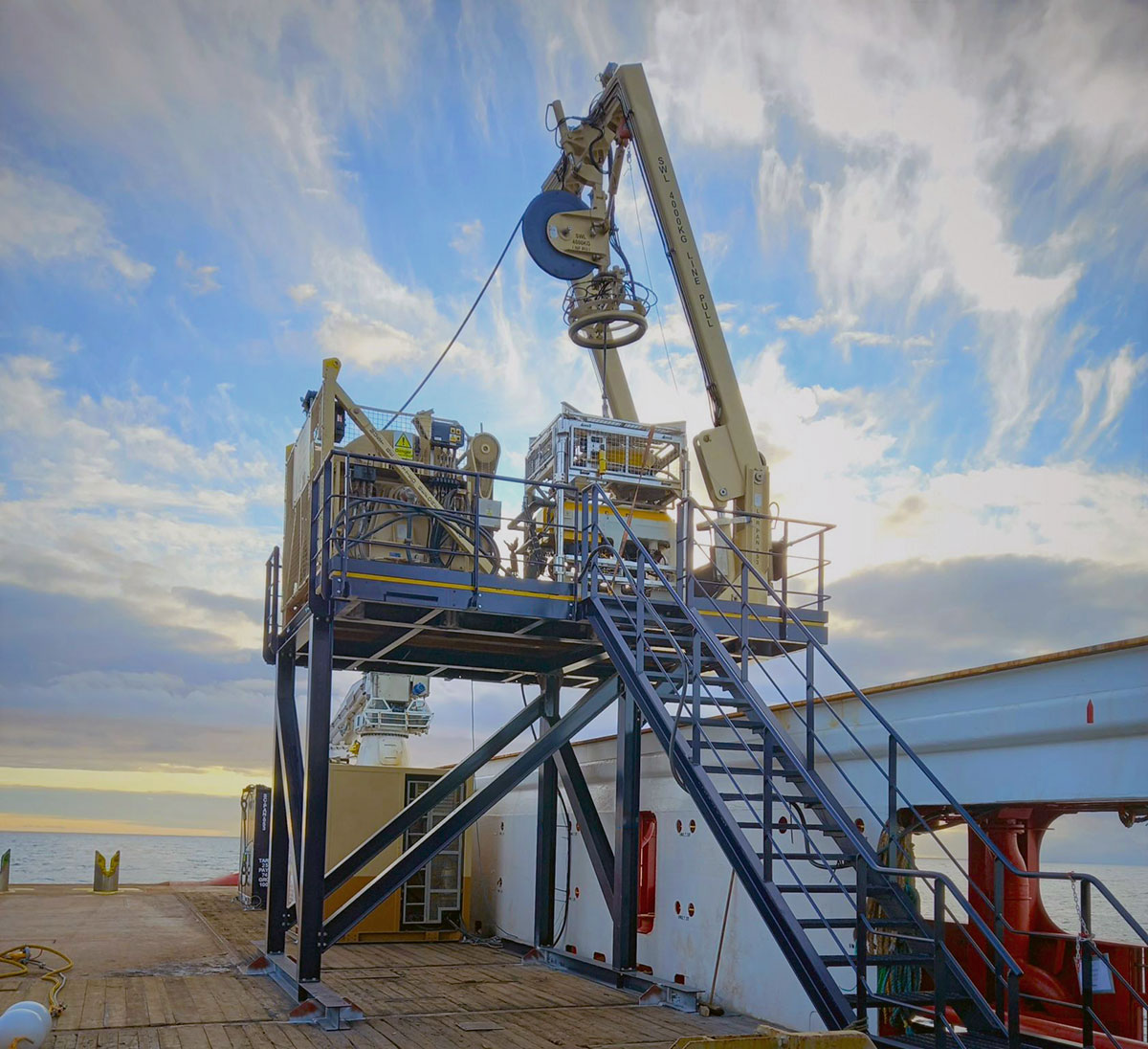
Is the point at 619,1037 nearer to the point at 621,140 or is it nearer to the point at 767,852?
the point at 767,852

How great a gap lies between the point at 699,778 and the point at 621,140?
30.4 ft

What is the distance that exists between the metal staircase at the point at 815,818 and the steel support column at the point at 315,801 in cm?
273

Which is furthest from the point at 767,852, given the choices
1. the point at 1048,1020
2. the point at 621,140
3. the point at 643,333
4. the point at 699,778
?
the point at 621,140

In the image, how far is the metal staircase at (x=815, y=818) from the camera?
25.4 ft

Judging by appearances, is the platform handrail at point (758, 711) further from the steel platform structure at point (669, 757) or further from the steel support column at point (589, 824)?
the steel support column at point (589, 824)

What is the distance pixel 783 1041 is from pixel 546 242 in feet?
36.5

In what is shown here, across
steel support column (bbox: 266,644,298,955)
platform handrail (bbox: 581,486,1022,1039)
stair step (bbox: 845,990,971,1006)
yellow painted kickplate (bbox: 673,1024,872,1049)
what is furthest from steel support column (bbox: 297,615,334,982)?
yellow painted kickplate (bbox: 673,1024,872,1049)

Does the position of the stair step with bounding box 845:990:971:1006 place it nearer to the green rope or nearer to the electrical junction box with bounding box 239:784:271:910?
the green rope

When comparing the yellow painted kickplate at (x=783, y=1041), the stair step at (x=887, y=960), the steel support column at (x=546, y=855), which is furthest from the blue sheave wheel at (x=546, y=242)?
the yellow painted kickplate at (x=783, y=1041)

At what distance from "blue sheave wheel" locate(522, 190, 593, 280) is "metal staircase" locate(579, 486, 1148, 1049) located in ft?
11.0

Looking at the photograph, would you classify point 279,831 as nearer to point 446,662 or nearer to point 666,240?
point 446,662

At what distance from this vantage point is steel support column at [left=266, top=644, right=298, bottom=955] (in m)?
13.7

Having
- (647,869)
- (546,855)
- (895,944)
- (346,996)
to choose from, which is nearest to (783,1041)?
(895,944)

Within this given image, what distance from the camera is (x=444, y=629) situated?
12.8 meters
